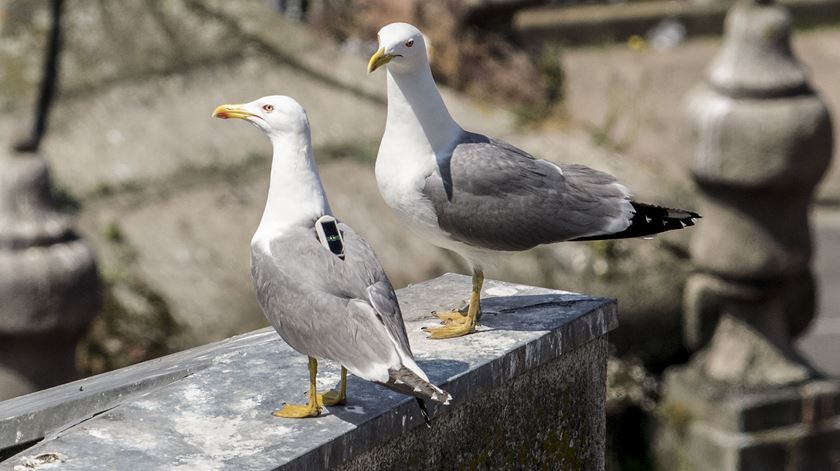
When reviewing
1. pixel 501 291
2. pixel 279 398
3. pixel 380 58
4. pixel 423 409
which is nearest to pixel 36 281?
Result: pixel 501 291

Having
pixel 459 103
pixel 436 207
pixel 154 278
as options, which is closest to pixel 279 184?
pixel 436 207

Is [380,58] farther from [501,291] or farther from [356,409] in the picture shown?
[356,409]

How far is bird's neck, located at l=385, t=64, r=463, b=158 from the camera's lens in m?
3.59

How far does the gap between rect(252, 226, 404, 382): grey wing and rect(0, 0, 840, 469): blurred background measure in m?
3.02

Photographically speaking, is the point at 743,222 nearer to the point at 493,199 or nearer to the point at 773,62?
the point at 773,62

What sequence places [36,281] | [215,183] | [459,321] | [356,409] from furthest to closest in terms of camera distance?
[215,183] → [36,281] → [459,321] → [356,409]

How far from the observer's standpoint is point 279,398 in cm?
306

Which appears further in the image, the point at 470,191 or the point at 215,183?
the point at 215,183

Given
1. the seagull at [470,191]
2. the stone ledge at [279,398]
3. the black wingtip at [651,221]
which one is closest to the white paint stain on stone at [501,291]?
the stone ledge at [279,398]

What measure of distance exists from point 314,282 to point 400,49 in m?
0.77

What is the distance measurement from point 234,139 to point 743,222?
8.14 feet

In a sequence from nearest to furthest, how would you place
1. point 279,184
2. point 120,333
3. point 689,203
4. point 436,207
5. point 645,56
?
point 279,184 < point 436,207 < point 120,333 < point 689,203 < point 645,56

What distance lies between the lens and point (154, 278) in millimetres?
6703

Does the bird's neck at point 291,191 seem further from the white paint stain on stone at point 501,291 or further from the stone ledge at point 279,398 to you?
the white paint stain on stone at point 501,291
